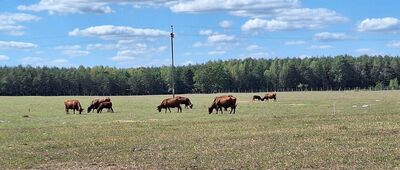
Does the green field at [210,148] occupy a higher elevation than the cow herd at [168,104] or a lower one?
lower

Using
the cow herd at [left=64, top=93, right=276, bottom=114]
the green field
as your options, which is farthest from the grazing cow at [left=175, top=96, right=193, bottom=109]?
the green field

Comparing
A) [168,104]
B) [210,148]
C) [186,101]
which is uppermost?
[186,101]

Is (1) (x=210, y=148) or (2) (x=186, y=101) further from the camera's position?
(2) (x=186, y=101)

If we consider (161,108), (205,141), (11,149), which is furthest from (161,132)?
(161,108)

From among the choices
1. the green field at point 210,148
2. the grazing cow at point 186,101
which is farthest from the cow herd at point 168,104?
the green field at point 210,148

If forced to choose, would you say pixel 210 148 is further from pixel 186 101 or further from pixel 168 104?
pixel 186 101

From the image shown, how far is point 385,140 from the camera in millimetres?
21484

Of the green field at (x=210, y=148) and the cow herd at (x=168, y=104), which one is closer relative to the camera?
the green field at (x=210, y=148)

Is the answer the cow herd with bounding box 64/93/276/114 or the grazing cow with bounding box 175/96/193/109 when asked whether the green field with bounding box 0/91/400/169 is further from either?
the grazing cow with bounding box 175/96/193/109

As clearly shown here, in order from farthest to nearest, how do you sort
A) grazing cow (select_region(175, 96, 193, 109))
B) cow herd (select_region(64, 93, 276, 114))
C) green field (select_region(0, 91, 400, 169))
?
grazing cow (select_region(175, 96, 193, 109)), cow herd (select_region(64, 93, 276, 114)), green field (select_region(0, 91, 400, 169))

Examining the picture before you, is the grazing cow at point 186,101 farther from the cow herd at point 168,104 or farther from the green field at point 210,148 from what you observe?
the green field at point 210,148

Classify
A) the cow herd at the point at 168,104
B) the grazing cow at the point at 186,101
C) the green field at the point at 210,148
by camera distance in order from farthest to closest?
the grazing cow at the point at 186,101 < the cow herd at the point at 168,104 < the green field at the point at 210,148

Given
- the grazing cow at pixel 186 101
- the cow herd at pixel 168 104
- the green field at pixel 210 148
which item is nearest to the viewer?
the green field at pixel 210 148

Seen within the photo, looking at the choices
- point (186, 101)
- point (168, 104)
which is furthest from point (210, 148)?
point (186, 101)
